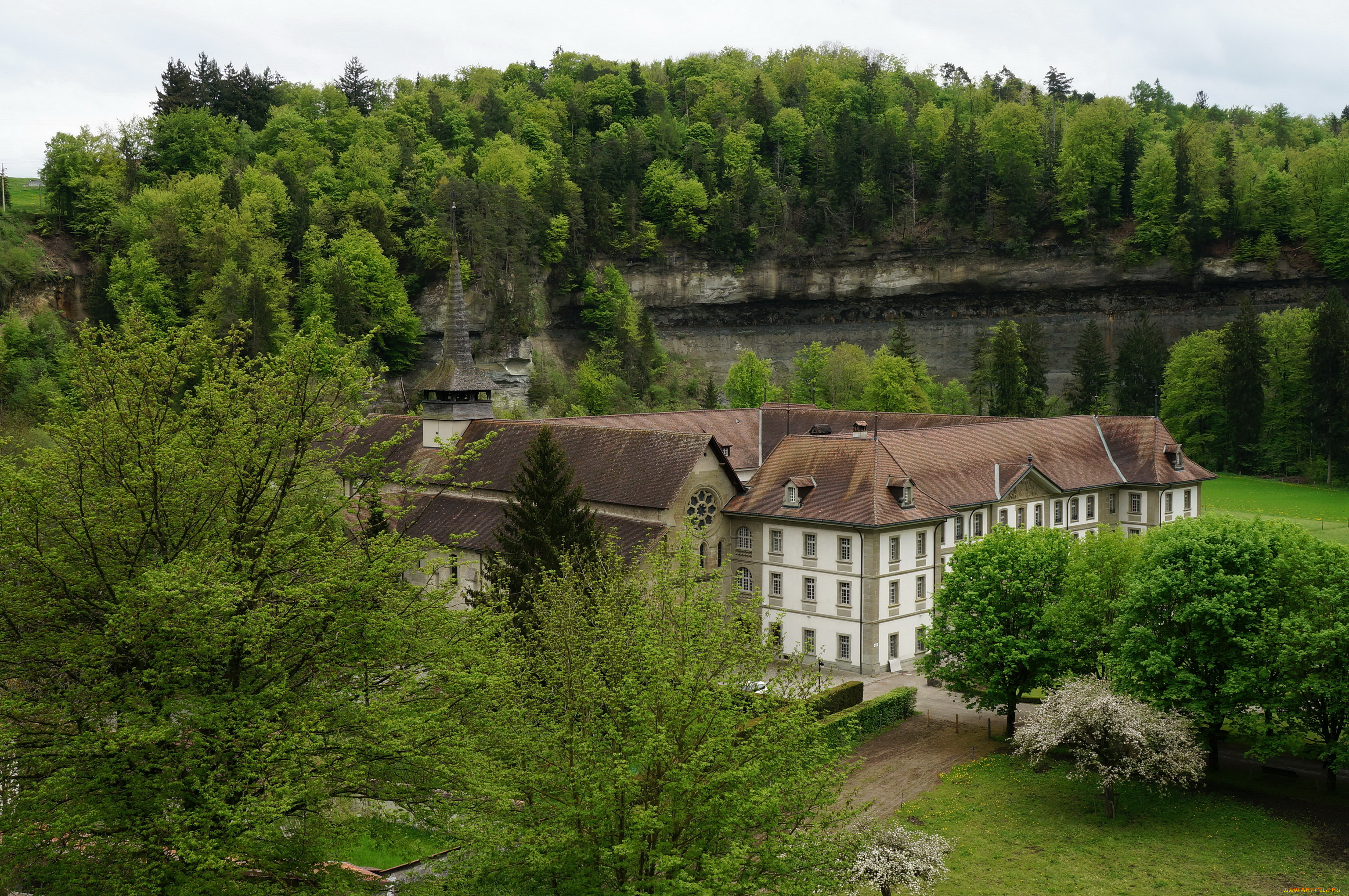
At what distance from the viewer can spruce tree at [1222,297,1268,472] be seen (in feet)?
269

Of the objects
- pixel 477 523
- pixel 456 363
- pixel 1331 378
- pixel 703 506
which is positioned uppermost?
pixel 456 363

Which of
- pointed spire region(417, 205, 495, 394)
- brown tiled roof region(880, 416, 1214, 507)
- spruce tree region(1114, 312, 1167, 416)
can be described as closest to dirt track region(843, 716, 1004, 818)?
brown tiled roof region(880, 416, 1214, 507)

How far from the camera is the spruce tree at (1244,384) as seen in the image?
81.9 meters

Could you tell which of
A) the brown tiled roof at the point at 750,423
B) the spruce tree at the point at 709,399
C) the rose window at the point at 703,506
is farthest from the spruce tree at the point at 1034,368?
the rose window at the point at 703,506

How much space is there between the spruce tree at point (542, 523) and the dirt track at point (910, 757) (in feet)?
35.2

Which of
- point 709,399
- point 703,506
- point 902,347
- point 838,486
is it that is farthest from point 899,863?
point 902,347

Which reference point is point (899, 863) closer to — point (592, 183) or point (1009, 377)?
point (1009, 377)

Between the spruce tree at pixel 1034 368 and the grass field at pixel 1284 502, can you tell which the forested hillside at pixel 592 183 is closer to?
the spruce tree at pixel 1034 368

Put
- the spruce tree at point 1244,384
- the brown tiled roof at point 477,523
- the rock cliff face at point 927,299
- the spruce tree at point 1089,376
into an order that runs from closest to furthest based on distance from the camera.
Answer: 1. the brown tiled roof at point 477,523
2. the spruce tree at point 1244,384
3. the spruce tree at point 1089,376
4. the rock cliff face at point 927,299

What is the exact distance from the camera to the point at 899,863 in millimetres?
21953

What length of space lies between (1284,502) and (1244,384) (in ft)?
42.5

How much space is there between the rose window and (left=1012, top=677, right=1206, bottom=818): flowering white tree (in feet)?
56.0

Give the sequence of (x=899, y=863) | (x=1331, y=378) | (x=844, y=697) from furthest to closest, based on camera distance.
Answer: (x=1331, y=378) < (x=844, y=697) < (x=899, y=863)

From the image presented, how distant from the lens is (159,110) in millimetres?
113062
